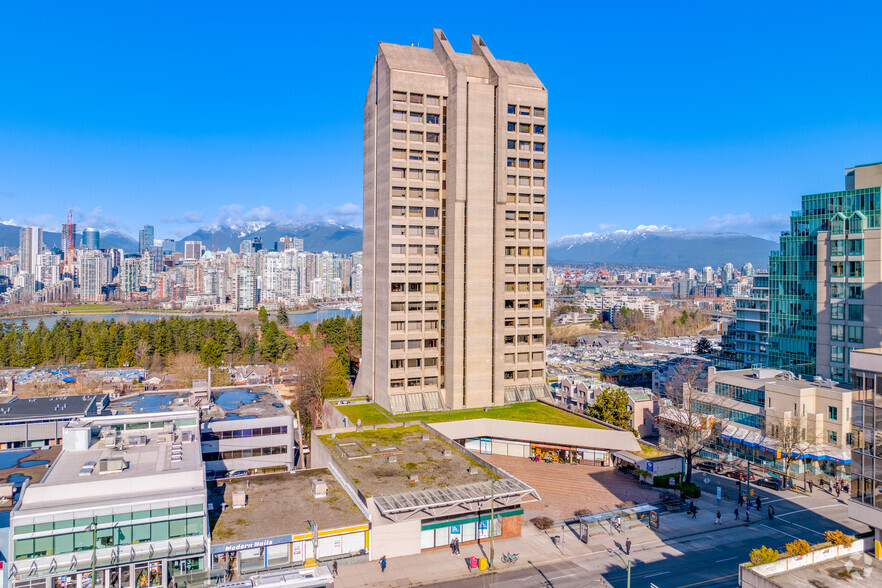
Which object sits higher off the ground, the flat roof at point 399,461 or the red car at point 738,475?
the flat roof at point 399,461

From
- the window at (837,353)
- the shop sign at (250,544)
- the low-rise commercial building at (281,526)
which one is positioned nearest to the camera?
the shop sign at (250,544)

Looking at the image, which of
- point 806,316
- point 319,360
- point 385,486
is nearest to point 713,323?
point 806,316

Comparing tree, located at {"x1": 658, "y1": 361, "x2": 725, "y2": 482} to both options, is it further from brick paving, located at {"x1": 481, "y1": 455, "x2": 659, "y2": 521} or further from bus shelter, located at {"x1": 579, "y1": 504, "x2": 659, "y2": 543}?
bus shelter, located at {"x1": 579, "y1": 504, "x2": 659, "y2": 543}

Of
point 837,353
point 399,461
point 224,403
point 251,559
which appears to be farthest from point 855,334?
point 224,403

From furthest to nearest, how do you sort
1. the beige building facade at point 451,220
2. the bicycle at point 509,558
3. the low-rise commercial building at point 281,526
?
the beige building facade at point 451,220
the bicycle at point 509,558
the low-rise commercial building at point 281,526

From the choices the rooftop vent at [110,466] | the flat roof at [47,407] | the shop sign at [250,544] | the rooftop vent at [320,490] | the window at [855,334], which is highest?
the window at [855,334]

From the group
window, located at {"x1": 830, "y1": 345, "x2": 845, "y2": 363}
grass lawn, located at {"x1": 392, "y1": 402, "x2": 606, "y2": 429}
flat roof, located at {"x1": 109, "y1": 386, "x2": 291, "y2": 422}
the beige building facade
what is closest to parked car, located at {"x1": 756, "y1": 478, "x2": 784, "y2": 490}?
grass lawn, located at {"x1": 392, "y1": 402, "x2": 606, "y2": 429}

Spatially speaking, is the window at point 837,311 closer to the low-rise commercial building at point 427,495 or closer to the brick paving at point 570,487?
the brick paving at point 570,487

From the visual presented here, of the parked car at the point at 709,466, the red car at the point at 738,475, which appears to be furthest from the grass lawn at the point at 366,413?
the red car at the point at 738,475

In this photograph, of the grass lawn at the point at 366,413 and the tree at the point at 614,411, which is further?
the tree at the point at 614,411
